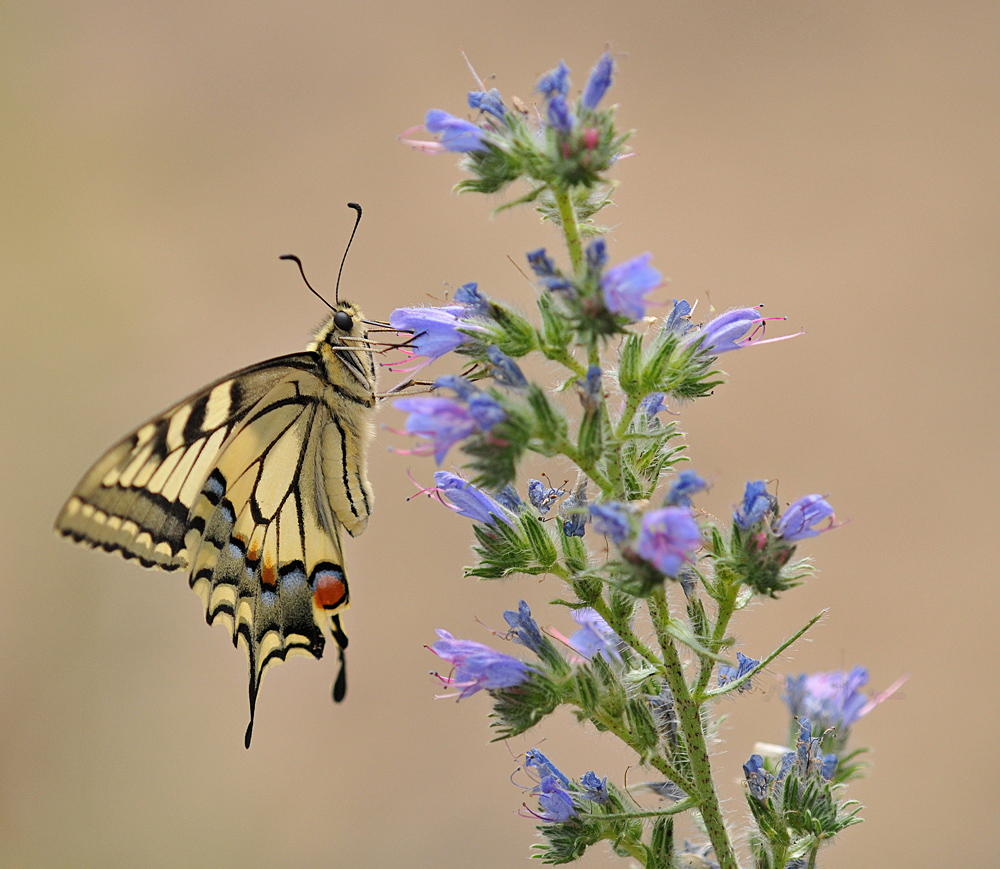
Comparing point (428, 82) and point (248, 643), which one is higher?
Result: point (428, 82)

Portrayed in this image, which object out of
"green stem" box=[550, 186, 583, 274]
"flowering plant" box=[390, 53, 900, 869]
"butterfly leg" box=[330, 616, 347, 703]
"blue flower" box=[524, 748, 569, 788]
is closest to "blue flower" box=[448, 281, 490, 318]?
"flowering plant" box=[390, 53, 900, 869]

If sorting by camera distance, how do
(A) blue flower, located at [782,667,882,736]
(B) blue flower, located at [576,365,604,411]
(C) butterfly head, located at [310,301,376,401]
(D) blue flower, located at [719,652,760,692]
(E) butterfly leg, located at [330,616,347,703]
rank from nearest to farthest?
1. (B) blue flower, located at [576,365,604,411]
2. (D) blue flower, located at [719,652,760,692]
3. (A) blue flower, located at [782,667,882,736]
4. (E) butterfly leg, located at [330,616,347,703]
5. (C) butterfly head, located at [310,301,376,401]

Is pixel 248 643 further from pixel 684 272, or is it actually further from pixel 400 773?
pixel 684 272

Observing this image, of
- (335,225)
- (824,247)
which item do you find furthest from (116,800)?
(824,247)

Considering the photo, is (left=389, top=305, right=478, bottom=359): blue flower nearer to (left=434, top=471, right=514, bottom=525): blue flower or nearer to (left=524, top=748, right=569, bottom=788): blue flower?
(left=434, top=471, right=514, bottom=525): blue flower

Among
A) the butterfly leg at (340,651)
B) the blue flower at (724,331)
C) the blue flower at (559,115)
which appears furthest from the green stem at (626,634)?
the butterfly leg at (340,651)

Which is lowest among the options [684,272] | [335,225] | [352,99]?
[684,272]

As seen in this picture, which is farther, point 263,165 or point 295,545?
point 263,165
